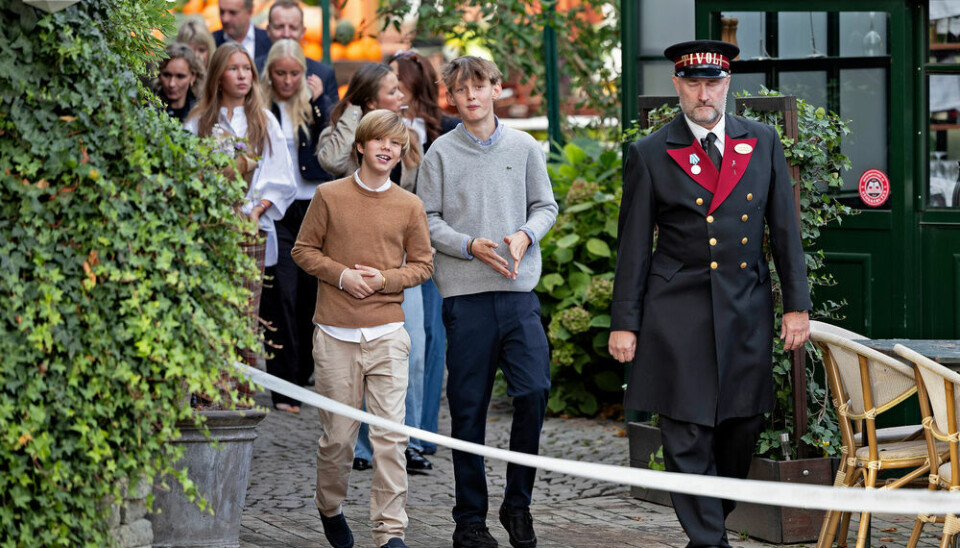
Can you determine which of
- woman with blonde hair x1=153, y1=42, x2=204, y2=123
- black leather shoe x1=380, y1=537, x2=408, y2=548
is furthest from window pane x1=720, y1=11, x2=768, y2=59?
black leather shoe x1=380, y1=537, x2=408, y2=548

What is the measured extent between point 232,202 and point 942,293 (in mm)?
3615

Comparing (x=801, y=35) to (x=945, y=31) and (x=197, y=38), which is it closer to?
(x=945, y=31)

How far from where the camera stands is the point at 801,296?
516 cm

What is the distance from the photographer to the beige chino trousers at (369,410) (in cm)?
535

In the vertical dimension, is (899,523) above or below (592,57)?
below

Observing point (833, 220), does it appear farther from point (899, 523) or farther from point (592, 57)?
point (592, 57)

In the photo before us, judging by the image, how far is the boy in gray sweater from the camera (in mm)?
5652

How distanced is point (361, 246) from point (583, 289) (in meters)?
3.47

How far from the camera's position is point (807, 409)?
6.01 m

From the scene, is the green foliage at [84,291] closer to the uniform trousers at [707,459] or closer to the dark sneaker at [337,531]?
the dark sneaker at [337,531]

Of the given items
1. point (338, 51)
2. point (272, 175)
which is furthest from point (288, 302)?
point (338, 51)

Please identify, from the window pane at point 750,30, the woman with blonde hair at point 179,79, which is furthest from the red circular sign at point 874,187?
the woman with blonde hair at point 179,79

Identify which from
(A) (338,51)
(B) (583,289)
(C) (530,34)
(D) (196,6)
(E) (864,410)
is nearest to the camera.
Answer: (E) (864,410)

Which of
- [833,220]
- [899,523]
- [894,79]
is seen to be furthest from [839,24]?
[899,523]
